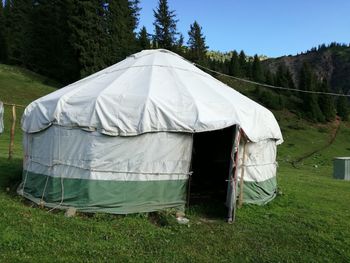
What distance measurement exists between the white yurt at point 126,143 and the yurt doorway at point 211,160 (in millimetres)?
2668

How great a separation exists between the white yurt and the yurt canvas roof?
0.02 m

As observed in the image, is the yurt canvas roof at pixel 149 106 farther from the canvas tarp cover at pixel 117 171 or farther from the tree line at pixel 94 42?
the tree line at pixel 94 42

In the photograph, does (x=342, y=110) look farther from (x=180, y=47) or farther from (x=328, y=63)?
(x=328, y=63)

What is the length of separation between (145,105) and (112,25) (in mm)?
35354

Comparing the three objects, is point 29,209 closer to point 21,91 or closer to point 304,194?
point 304,194

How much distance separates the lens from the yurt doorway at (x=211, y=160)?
12469mm

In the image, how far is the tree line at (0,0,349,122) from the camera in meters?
41.4

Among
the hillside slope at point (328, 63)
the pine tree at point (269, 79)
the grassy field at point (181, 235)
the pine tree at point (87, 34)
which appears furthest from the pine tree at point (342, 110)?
the hillside slope at point (328, 63)

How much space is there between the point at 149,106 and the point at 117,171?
1.31 m

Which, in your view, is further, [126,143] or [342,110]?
[342,110]

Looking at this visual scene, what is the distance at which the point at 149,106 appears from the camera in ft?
29.0

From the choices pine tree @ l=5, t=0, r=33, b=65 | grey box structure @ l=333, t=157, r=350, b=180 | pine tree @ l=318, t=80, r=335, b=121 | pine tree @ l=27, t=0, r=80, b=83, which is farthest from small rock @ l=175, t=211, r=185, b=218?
pine tree @ l=318, t=80, r=335, b=121

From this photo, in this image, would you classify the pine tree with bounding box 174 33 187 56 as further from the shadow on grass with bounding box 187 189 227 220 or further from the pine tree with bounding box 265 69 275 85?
the shadow on grass with bounding box 187 189 227 220

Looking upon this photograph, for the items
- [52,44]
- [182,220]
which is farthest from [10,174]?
[52,44]
